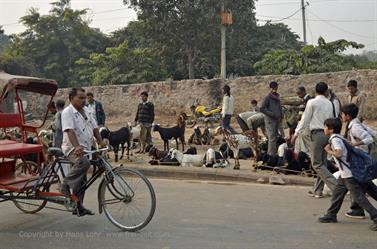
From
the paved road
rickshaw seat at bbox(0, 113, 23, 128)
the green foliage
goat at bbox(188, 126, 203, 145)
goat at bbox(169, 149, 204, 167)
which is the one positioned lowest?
the paved road

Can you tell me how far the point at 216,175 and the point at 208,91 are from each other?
37.0ft

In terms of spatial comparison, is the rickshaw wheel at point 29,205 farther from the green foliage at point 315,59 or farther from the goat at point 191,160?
the green foliage at point 315,59

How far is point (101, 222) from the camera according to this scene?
19.7ft

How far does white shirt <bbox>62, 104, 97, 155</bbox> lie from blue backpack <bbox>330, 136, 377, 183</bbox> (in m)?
3.11

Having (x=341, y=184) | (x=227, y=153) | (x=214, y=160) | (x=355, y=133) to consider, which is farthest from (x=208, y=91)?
(x=341, y=184)

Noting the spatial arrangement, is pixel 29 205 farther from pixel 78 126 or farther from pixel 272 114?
pixel 272 114

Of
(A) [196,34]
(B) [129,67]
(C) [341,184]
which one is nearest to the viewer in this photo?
(C) [341,184]

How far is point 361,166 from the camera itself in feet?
18.4

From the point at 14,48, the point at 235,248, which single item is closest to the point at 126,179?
the point at 235,248

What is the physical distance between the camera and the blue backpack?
5594 mm

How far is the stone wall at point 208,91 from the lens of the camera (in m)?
17.3

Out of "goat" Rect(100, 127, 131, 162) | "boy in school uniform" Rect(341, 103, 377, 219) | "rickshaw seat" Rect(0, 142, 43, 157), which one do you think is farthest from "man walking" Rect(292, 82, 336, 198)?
"goat" Rect(100, 127, 131, 162)

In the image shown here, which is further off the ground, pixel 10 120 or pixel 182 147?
pixel 10 120

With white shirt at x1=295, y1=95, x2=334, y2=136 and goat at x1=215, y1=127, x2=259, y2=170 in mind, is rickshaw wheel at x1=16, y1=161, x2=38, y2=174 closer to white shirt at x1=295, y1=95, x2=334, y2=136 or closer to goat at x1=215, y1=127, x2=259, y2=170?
white shirt at x1=295, y1=95, x2=334, y2=136
